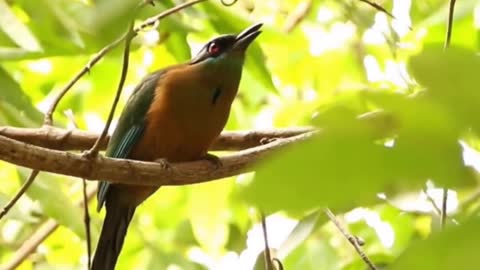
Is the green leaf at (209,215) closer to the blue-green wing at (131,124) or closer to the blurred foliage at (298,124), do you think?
the blurred foliage at (298,124)

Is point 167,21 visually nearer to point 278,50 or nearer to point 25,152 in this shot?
point 25,152

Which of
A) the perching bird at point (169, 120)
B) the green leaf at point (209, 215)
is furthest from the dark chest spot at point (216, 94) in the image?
the green leaf at point (209, 215)

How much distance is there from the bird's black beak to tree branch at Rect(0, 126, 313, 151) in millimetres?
242

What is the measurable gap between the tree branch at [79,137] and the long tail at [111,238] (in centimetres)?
28

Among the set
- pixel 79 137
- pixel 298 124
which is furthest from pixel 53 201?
pixel 298 124

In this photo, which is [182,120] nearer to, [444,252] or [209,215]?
[209,215]

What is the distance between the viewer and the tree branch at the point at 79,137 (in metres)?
1.62

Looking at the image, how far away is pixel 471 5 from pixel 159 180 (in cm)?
61

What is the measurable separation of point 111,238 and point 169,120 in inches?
12.4

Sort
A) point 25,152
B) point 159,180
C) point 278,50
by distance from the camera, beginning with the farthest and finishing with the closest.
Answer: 1. point 278,50
2. point 159,180
3. point 25,152

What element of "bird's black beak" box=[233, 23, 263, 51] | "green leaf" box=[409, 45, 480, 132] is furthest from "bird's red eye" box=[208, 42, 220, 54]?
"green leaf" box=[409, 45, 480, 132]

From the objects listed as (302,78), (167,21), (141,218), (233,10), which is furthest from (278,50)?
(167,21)

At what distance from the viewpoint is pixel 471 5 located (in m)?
1.48

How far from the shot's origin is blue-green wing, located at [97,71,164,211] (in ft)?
6.88
